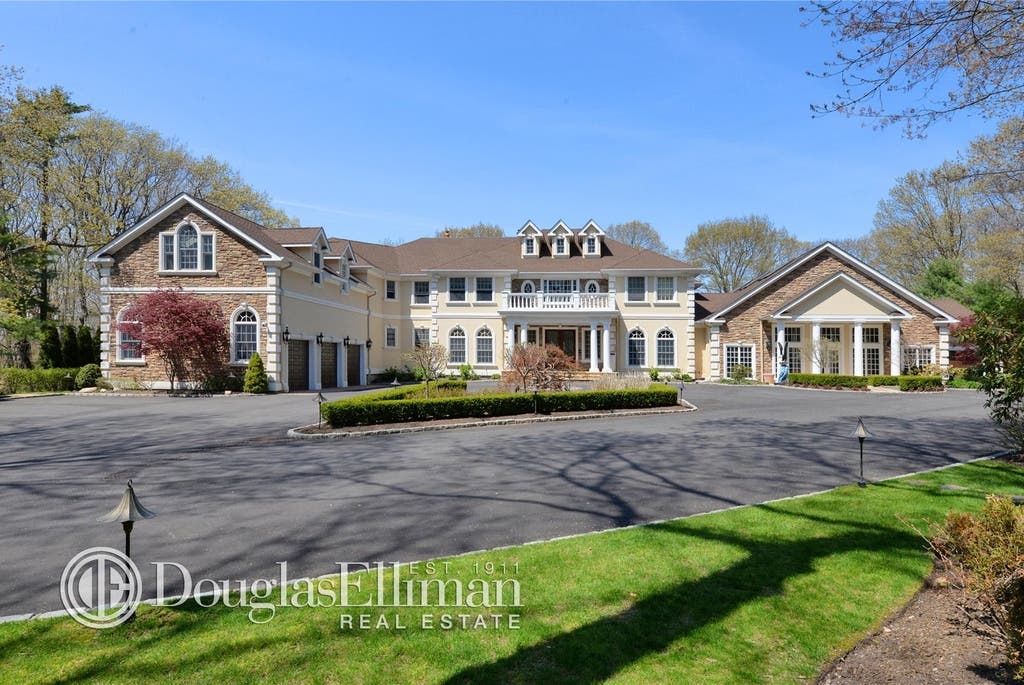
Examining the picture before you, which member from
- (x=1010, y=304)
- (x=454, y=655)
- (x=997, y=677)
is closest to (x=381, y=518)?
(x=454, y=655)

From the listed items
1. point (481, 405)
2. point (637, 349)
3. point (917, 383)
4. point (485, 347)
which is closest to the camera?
point (481, 405)

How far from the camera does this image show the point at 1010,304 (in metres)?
8.67

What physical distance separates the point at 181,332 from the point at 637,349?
2326cm

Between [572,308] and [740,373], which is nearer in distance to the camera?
[740,373]

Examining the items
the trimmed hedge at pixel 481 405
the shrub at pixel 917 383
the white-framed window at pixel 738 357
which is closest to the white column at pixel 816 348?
the white-framed window at pixel 738 357

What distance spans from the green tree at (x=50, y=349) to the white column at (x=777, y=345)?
36672 mm

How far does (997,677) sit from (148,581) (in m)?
6.15

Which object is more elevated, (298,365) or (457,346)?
(457,346)

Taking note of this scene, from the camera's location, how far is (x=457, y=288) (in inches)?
1313

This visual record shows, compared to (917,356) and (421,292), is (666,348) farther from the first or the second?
(421,292)

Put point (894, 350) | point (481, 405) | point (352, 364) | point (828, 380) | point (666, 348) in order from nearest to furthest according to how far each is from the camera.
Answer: point (481, 405), point (828, 380), point (894, 350), point (352, 364), point (666, 348)

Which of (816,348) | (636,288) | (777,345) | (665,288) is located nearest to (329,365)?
(636,288)

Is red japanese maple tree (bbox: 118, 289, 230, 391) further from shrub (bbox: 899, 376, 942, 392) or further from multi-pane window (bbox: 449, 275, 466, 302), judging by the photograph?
shrub (bbox: 899, 376, 942, 392)

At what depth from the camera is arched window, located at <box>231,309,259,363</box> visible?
2358 cm
